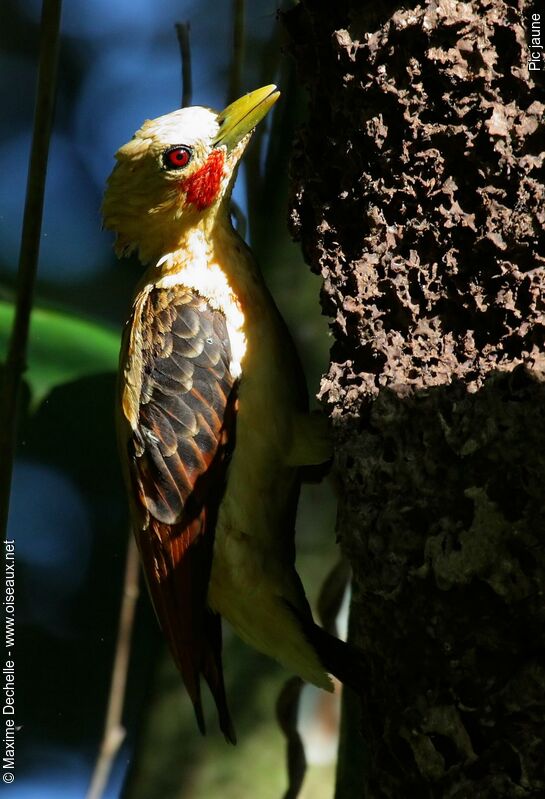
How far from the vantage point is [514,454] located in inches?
68.5

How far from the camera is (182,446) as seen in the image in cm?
271

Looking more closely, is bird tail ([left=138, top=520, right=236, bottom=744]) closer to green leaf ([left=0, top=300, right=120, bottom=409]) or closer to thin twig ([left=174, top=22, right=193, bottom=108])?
green leaf ([left=0, top=300, right=120, bottom=409])

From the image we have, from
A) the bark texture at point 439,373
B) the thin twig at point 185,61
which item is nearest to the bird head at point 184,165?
the thin twig at point 185,61

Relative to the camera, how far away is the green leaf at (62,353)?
3707 millimetres

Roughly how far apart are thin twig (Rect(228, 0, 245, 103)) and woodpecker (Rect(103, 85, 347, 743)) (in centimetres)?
53

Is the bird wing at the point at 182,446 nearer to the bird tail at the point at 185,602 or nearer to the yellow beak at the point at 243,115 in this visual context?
the bird tail at the point at 185,602

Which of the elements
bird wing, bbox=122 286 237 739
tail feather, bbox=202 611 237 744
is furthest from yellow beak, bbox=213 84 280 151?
tail feather, bbox=202 611 237 744

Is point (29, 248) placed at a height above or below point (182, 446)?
above

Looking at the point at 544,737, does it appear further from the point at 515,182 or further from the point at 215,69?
the point at 215,69

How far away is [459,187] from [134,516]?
1.43 m

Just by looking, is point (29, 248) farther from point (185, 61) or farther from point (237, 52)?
point (237, 52)

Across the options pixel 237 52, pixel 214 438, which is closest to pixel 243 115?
pixel 237 52

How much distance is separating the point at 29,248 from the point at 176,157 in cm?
53

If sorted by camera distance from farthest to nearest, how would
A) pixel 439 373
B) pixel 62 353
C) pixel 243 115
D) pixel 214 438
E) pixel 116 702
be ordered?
pixel 62 353, pixel 116 702, pixel 243 115, pixel 214 438, pixel 439 373
